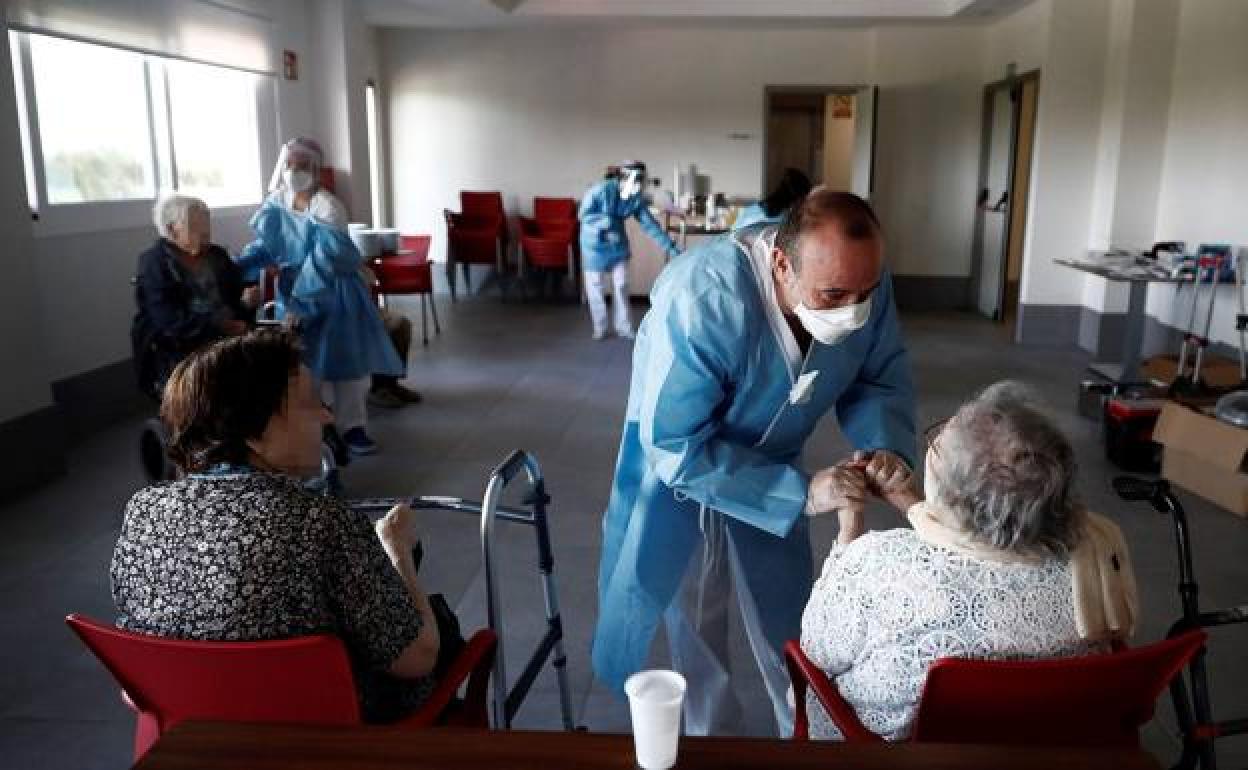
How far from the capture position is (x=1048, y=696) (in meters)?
1.23

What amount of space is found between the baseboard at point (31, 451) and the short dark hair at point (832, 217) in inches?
142

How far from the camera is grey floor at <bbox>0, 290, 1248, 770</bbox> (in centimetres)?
243

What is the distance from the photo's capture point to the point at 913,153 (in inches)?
363

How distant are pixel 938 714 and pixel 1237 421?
3.16m

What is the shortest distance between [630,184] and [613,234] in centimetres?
44

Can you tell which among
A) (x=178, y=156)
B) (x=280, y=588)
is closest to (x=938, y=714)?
(x=280, y=588)

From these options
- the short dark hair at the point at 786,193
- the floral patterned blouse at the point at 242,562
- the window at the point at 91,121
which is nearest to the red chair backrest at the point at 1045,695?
the floral patterned blouse at the point at 242,562

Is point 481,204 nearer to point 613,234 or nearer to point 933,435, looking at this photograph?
point 613,234

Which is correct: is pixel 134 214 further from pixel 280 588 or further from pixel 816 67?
pixel 816 67

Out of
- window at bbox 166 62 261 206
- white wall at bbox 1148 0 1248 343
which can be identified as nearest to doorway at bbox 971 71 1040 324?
white wall at bbox 1148 0 1248 343

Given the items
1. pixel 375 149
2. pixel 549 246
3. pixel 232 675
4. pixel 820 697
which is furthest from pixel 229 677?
pixel 375 149

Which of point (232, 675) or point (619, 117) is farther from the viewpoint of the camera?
point (619, 117)

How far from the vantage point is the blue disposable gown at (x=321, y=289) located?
14.4 ft

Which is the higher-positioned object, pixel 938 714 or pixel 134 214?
pixel 134 214
